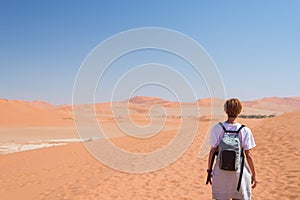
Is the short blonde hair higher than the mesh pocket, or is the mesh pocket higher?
the short blonde hair

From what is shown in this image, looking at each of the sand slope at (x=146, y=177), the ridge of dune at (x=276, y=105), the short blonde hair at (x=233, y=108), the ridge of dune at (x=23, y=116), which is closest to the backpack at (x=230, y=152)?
the short blonde hair at (x=233, y=108)

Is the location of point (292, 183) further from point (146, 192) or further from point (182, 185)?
point (146, 192)

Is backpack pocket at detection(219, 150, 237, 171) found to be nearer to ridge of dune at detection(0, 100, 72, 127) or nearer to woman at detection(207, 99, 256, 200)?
woman at detection(207, 99, 256, 200)

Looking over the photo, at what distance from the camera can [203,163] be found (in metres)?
10.0

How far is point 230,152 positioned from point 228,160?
0.10 m

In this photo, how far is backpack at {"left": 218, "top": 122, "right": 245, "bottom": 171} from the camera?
3383 millimetres

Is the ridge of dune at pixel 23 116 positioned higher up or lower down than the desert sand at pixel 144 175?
higher up

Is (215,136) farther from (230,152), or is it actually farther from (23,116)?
(23,116)

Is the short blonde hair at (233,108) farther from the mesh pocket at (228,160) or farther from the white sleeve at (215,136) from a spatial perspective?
the mesh pocket at (228,160)

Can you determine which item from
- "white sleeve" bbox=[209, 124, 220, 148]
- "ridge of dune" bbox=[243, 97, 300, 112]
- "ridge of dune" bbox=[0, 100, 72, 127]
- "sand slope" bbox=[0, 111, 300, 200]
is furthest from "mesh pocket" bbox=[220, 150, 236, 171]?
"ridge of dune" bbox=[243, 97, 300, 112]

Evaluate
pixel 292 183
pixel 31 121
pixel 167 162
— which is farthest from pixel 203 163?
pixel 31 121

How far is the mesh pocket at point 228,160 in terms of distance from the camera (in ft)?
11.1

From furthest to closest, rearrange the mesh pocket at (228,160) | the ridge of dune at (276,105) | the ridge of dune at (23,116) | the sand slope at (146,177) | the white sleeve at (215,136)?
the ridge of dune at (276,105)
the ridge of dune at (23,116)
the sand slope at (146,177)
the white sleeve at (215,136)
the mesh pocket at (228,160)

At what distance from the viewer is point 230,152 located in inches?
133
